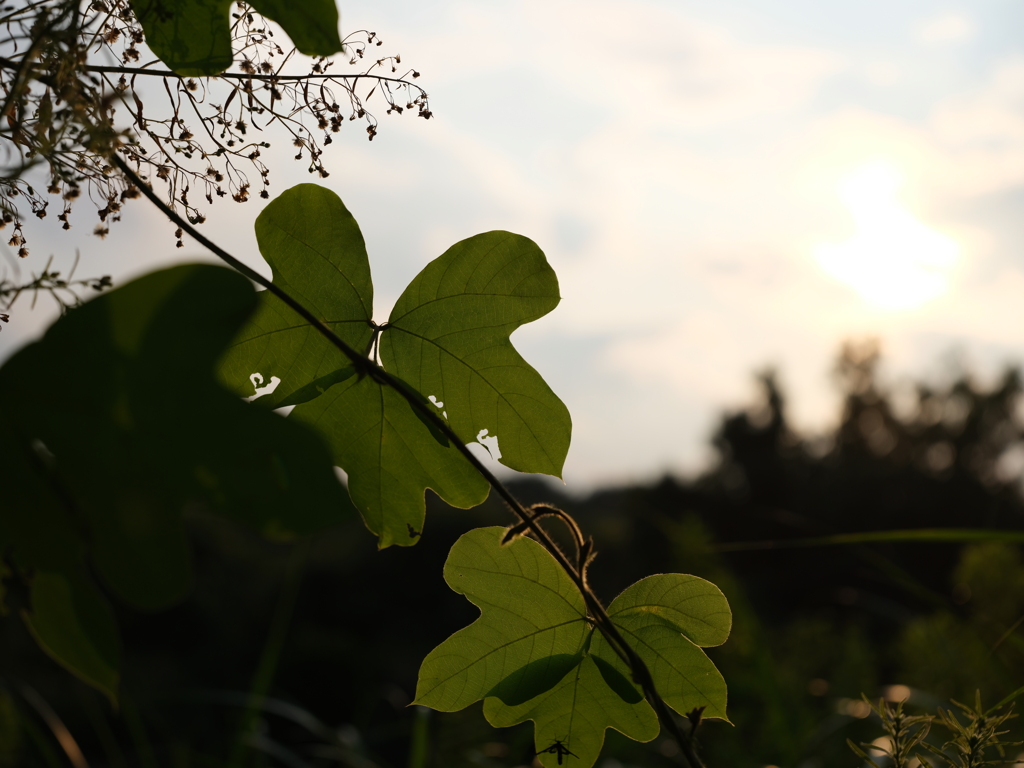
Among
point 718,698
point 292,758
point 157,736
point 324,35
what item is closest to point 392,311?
point 324,35

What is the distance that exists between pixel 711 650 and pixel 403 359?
10.7 ft

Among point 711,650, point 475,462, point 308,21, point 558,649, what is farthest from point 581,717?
point 711,650

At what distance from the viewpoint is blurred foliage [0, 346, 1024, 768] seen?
2098mm

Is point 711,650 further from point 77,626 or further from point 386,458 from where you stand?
point 77,626

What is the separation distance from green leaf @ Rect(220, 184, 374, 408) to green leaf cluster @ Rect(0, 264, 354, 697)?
193mm

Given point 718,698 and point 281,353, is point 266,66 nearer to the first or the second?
point 281,353

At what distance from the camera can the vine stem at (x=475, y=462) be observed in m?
0.38

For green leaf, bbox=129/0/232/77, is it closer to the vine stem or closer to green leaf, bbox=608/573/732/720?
the vine stem

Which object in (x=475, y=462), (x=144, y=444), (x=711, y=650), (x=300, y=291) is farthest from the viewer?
(x=711, y=650)

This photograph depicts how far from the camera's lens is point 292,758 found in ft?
6.98

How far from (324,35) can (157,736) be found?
22.1 feet

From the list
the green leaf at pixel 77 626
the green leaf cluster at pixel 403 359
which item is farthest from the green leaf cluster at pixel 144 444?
the green leaf cluster at pixel 403 359

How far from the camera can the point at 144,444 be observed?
27 cm

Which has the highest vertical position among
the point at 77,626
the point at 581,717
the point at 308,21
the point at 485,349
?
the point at 308,21
